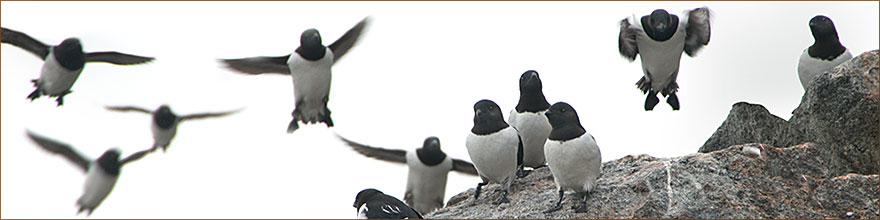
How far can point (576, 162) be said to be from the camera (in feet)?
28.8

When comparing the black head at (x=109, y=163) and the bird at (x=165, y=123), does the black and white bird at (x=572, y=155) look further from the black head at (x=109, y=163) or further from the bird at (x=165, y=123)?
the bird at (x=165, y=123)

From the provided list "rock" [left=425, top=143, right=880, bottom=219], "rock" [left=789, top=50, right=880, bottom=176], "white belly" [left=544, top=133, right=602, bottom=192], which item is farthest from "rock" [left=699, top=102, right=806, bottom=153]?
"white belly" [left=544, top=133, right=602, bottom=192]

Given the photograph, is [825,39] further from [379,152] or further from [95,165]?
[95,165]

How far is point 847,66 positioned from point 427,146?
4460 mm

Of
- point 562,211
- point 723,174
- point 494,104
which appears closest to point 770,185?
point 723,174

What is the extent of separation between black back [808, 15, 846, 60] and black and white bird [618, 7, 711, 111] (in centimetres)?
140

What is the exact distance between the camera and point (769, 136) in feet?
35.1

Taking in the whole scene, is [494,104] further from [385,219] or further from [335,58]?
[335,58]

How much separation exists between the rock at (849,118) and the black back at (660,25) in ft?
6.03

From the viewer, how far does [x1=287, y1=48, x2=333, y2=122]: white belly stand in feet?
41.2

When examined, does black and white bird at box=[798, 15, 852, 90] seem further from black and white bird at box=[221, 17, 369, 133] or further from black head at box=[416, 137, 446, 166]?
black and white bird at box=[221, 17, 369, 133]

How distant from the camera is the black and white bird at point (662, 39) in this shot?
468 inches

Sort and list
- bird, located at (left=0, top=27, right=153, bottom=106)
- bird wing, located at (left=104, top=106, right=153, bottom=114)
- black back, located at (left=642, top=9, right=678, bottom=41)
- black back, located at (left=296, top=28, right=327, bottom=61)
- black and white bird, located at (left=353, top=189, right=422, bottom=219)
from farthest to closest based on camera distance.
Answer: bird wing, located at (left=104, top=106, right=153, bottom=114)
bird, located at (left=0, top=27, right=153, bottom=106)
black back, located at (left=296, top=28, right=327, bottom=61)
black back, located at (left=642, top=9, right=678, bottom=41)
black and white bird, located at (left=353, top=189, right=422, bottom=219)

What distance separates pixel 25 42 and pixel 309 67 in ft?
11.3
